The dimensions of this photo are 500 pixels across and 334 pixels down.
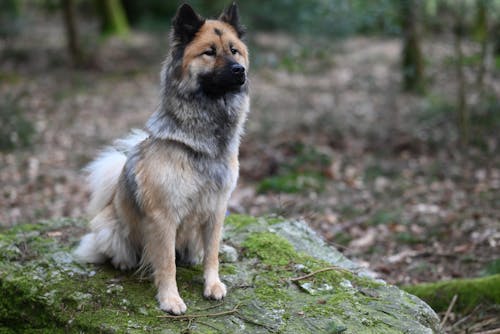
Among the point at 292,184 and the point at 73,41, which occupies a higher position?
the point at 73,41

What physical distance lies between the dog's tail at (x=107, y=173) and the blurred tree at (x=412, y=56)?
8257 mm

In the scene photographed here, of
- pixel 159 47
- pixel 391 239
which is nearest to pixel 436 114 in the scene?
pixel 391 239

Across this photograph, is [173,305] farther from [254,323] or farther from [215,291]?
[254,323]

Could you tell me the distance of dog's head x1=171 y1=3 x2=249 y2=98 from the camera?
149 inches

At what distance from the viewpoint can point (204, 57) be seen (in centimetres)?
382

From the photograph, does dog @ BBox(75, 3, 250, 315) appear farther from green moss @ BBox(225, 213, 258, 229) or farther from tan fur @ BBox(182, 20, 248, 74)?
green moss @ BBox(225, 213, 258, 229)

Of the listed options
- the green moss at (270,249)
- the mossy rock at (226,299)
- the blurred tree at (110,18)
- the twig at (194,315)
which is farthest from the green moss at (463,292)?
the blurred tree at (110,18)

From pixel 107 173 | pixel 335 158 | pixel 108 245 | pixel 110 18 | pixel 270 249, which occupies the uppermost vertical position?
pixel 110 18

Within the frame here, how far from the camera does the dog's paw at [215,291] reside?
392 centimetres

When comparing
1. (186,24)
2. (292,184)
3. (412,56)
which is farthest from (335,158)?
(186,24)

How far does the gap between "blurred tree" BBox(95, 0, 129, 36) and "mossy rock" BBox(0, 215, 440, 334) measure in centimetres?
1547

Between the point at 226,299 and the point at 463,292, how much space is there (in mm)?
2301

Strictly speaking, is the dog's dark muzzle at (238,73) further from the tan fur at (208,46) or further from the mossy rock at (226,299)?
the mossy rock at (226,299)

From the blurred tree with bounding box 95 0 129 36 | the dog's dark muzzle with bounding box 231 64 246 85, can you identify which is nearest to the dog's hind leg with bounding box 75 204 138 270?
the dog's dark muzzle with bounding box 231 64 246 85
